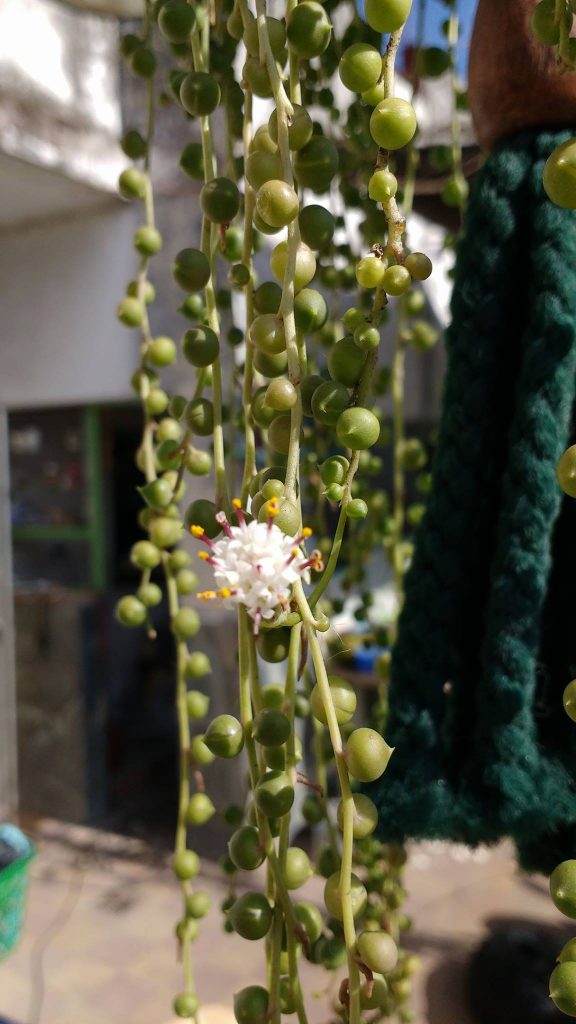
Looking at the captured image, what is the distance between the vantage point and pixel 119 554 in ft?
6.95

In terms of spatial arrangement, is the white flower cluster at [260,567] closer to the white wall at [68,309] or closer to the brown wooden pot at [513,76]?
the brown wooden pot at [513,76]

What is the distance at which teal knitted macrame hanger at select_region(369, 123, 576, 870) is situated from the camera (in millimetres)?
321

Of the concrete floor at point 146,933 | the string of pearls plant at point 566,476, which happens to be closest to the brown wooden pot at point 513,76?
the string of pearls plant at point 566,476

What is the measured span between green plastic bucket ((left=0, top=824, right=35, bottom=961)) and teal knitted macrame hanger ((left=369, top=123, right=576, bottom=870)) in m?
0.45

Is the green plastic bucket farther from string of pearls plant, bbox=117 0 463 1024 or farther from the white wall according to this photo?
the white wall

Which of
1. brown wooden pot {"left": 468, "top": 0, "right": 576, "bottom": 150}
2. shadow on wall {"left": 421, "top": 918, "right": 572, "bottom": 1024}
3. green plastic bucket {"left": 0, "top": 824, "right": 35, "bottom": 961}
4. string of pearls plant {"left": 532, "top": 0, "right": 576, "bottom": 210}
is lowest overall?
shadow on wall {"left": 421, "top": 918, "right": 572, "bottom": 1024}

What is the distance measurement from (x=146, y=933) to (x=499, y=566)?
4.41 feet

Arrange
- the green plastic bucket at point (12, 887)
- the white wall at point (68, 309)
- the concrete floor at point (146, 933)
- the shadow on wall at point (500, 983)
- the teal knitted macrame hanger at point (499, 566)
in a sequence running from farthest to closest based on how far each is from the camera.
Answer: the white wall at point (68, 309) → the concrete floor at point (146, 933) → the shadow on wall at point (500, 983) → the green plastic bucket at point (12, 887) → the teal knitted macrame hanger at point (499, 566)

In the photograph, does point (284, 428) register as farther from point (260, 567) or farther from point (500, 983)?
point (500, 983)

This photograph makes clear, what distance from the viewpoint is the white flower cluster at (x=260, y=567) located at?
21cm

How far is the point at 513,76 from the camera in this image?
34cm

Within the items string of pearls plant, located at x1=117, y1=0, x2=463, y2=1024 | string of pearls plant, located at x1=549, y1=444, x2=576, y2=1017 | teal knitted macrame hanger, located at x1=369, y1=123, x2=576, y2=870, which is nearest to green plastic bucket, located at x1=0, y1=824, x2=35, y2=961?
string of pearls plant, located at x1=117, y1=0, x2=463, y2=1024

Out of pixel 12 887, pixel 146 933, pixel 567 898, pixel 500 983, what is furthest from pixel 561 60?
pixel 146 933

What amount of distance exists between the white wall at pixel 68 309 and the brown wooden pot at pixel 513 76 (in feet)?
4.25
